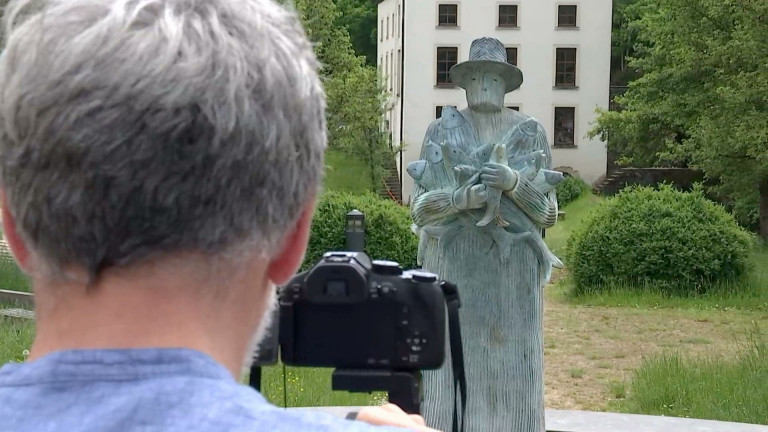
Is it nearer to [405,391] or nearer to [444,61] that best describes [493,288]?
[405,391]

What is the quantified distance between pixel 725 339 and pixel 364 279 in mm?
11706

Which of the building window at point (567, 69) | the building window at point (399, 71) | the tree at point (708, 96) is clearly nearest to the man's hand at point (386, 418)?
the tree at point (708, 96)

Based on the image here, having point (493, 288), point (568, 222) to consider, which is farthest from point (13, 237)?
point (568, 222)

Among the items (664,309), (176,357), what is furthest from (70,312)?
(664,309)

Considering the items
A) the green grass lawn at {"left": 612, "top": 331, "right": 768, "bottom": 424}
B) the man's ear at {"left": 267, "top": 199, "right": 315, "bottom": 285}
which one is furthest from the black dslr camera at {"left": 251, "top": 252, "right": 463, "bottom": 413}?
the green grass lawn at {"left": 612, "top": 331, "right": 768, "bottom": 424}

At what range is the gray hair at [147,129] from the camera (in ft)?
3.32

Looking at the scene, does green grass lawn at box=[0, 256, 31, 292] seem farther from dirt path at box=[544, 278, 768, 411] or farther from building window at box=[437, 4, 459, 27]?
building window at box=[437, 4, 459, 27]

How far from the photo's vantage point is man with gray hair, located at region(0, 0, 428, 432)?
1007 millimetres

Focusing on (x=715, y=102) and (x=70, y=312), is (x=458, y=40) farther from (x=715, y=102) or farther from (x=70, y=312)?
(x=70, y=312)

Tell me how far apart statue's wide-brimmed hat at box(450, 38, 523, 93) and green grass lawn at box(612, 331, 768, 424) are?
127 inches

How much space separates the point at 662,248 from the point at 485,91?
1079 centimetres

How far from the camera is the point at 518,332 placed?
17.8ft

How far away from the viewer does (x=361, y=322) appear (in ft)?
5.65

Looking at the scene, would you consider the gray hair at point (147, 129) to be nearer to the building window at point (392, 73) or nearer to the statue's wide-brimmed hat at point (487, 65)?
the statue's wide-brimmed hat at point (487, 65)
